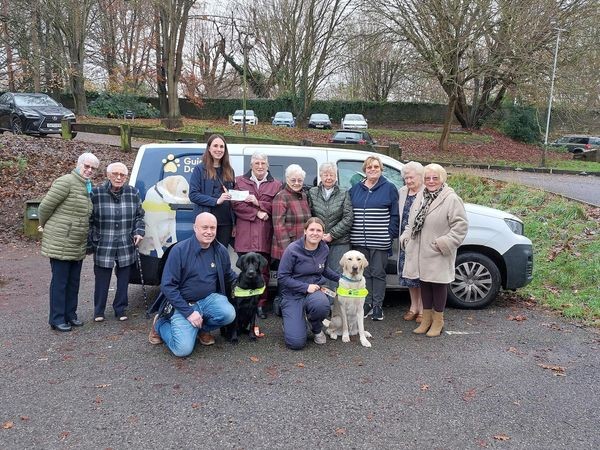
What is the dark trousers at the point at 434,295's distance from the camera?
5.22 m

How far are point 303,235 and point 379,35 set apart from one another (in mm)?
20912

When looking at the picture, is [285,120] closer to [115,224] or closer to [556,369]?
[115,224]

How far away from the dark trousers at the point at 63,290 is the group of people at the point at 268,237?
0.01 meters

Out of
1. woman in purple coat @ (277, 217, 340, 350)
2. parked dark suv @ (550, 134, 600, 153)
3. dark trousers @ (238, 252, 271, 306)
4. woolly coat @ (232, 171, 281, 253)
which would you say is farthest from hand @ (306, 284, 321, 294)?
parked dark suv @ (550, 134, 600, 153)

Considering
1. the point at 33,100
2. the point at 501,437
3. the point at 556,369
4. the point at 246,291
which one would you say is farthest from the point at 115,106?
the point at 501,437

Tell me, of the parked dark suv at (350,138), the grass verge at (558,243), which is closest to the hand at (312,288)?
the grass verge at (558,243)

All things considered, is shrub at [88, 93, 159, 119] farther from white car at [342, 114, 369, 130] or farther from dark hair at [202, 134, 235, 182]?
dark hair at [202, 134, 235, 182]

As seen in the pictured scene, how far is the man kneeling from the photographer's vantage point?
15.3 ft

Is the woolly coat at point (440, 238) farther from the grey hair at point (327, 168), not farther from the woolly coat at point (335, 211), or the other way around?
the grey hair at point (327, 168)

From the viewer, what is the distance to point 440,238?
504 cm

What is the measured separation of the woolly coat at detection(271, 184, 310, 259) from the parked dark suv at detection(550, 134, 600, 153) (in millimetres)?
32141

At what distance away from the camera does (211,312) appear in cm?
481

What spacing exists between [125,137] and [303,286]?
433 inches

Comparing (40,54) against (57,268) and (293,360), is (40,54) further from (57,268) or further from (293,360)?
(293,360)
